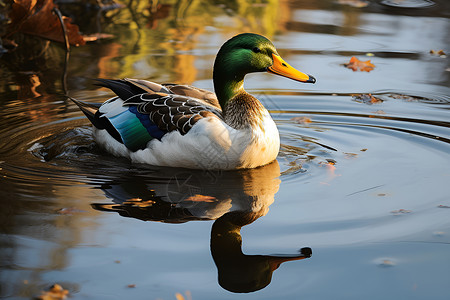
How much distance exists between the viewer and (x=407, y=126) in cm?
745

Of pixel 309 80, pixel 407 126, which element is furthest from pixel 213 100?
pixel 407 126

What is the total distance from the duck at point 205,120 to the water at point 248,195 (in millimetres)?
152

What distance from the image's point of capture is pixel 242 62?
252 inches

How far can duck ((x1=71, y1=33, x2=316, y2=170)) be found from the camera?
611 cm

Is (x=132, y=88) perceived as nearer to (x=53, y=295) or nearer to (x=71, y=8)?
(x=53, y=295)

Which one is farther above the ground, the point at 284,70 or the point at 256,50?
the point at 256,50

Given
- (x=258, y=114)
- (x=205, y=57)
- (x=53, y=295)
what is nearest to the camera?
(x=53, y=295)

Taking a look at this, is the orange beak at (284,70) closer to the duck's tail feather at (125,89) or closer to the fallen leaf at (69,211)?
the duck's tail feather at (125,89)

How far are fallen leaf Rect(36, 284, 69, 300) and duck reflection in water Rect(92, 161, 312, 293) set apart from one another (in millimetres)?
937

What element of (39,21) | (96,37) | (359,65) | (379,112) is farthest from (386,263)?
(96,37)

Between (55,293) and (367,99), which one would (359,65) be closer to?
(367,99)

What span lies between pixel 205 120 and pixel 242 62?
0.70 meters

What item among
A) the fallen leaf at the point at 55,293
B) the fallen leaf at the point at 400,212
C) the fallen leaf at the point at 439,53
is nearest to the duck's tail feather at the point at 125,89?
the fallen leaf at the point at 400,212

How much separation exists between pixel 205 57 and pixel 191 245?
5803mm
